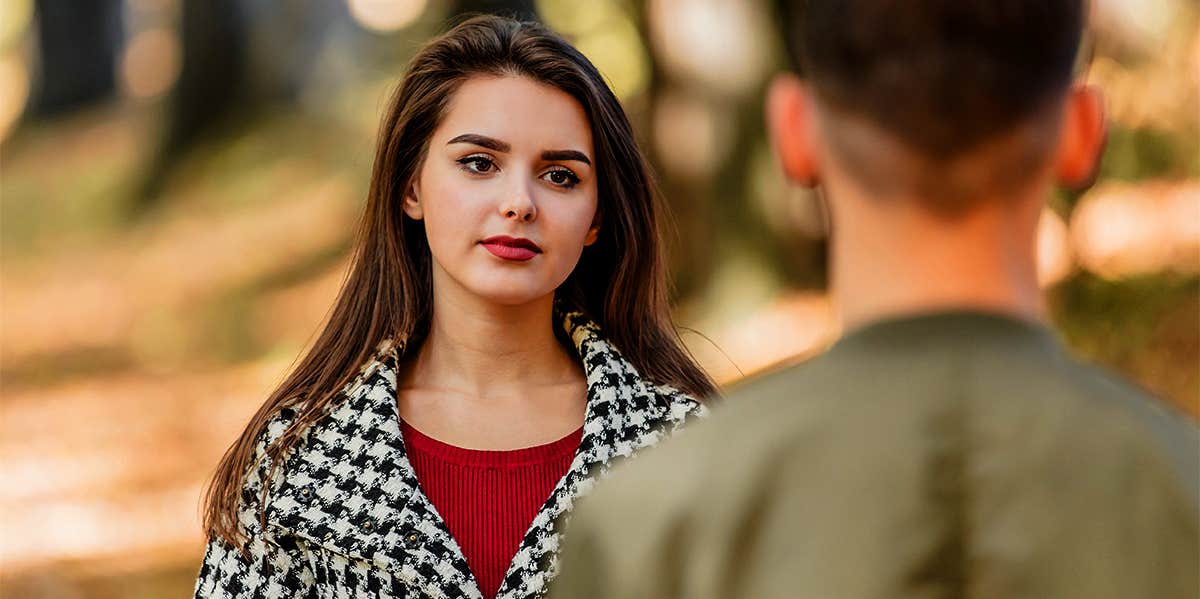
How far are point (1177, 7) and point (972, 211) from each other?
6.56 metres

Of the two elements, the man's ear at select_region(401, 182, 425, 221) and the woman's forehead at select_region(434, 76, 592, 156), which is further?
the man's ear at select_region(401, 182, 425, 221)

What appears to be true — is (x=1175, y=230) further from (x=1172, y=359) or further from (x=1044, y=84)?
(x=1044, y=84)

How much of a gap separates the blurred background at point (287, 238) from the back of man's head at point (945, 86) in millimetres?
2391

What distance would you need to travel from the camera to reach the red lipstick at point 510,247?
2.77 meters

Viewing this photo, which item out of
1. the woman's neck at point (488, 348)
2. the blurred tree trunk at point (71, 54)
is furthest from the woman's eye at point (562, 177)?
the blurred tree trunk at point (71, 54)

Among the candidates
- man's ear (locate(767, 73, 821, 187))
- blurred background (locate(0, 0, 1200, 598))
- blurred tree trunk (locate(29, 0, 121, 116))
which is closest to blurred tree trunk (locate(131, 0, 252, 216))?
blurred background (locate(0, 0, 1200, 598))

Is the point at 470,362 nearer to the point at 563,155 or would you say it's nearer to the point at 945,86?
the point at 563,155

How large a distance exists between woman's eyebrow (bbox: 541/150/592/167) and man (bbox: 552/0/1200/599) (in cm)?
126

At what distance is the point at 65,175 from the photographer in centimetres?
1433

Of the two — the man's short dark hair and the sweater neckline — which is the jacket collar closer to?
the sweater neckline

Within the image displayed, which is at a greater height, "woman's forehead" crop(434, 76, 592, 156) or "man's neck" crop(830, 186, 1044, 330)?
"woman's forehead" crop(434, 76, 592, 156)

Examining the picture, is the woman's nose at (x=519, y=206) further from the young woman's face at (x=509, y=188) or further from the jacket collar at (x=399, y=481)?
the jacket collar at (x=399, y=481)

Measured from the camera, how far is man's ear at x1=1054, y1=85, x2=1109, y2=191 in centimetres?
163

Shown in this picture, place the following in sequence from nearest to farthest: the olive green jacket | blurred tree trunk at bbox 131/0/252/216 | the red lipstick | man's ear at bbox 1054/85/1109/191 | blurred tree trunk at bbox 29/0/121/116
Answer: the olive green jacket, man's ear at bbox 1054/85/1109/191, the red lipstick, blurred tree trunk at bbox 131/0/252/216, blurred tree trunk at bbox 29/0/121/116
